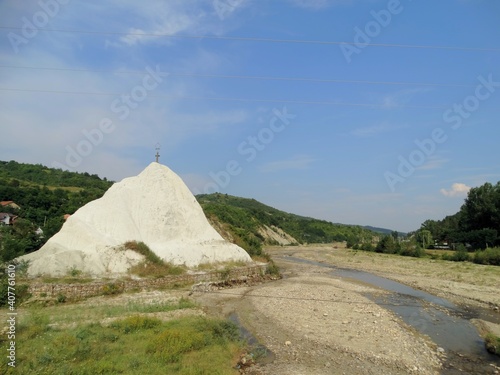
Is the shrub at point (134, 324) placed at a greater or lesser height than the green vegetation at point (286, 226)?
lesser

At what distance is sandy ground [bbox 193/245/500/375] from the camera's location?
13812 millimetres

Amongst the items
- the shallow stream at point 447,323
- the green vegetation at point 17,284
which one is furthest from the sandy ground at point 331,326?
the green vegetation at point 17,284

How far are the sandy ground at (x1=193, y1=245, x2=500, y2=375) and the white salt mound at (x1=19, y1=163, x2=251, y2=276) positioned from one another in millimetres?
5324

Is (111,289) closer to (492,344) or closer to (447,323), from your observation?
(447,323)

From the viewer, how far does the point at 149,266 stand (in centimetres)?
2731

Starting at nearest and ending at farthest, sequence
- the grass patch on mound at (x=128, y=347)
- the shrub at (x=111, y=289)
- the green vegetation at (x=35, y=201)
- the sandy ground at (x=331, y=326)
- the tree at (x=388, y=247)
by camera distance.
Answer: the grass patch on mound at (x=128, y=347)
the sandy ground at (x=331, y=326)
the shrub at (x=111, y=289)
the green vegetation at (x=35, y=201)
the tree at (x=388, y=247)

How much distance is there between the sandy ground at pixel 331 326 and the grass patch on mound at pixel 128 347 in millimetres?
2052

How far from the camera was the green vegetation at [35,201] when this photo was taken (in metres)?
30.6

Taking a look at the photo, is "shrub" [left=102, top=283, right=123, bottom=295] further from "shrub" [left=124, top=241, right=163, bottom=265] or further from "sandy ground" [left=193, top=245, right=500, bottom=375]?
"sandy ground" [left=193, top=245, right=500, bottom=375]

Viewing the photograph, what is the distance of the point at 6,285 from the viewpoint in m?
20.5

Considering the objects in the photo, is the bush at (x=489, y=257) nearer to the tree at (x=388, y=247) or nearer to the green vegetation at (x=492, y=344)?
the tree at (x=388, y=247)

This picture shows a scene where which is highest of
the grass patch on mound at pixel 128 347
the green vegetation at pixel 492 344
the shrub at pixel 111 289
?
the shrub at pixel 111 289

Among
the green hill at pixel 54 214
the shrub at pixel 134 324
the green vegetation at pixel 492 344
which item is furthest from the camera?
the green hill at pixel 54 214

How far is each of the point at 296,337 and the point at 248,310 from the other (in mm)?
6046
